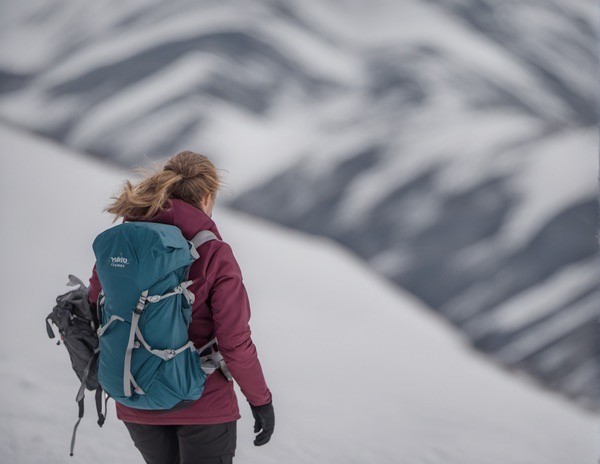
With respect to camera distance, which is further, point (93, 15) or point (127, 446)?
point (93, 15)

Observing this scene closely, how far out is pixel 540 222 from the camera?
1048 cm

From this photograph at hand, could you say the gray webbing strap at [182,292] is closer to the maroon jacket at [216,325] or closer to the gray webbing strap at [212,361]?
the maroon jacket at [216,325]

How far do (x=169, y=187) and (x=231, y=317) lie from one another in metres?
0.34

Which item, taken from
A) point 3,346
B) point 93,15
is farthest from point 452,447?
point 93,15

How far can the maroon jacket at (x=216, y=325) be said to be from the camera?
1571 mm

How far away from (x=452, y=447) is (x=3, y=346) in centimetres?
→ 240

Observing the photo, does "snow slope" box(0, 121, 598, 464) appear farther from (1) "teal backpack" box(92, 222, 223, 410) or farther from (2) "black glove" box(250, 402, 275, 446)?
(2) "black glove" box(250, 402, 275, 446)

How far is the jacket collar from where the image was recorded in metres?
1.62

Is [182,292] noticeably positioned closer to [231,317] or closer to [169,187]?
[231,317]

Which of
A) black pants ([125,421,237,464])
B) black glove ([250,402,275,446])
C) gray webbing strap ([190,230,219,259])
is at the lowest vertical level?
black pants ([125,421,237,464])

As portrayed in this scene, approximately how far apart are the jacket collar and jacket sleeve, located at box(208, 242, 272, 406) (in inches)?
3.0

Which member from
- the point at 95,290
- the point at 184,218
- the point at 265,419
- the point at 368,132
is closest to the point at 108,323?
the point at 95,290

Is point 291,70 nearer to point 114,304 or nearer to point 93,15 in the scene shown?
point 93,15

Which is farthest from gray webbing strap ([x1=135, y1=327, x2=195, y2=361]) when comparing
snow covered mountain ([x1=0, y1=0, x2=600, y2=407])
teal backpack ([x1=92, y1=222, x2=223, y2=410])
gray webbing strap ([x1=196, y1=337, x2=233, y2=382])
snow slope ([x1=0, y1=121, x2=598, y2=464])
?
snow covered mountain ([x1=0, y1=0, x2=600, y2=407])
